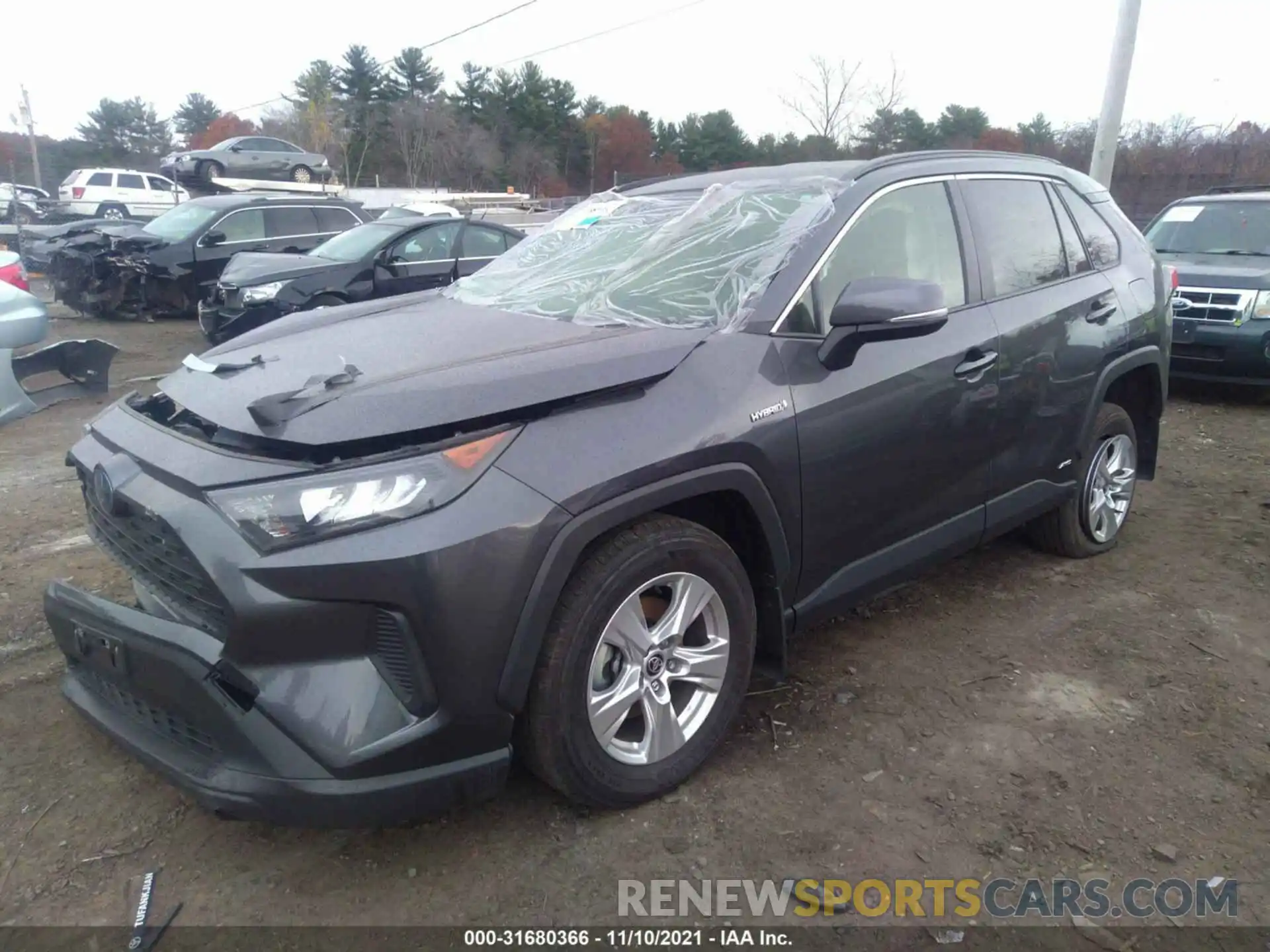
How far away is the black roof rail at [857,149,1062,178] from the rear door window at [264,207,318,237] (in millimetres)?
11107

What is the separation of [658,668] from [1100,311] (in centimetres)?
271

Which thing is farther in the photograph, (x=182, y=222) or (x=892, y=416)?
(x=182, y=222)

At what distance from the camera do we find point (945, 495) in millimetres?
3350

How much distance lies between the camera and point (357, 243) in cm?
1020

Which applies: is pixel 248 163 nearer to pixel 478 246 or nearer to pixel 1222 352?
pixel 478 246

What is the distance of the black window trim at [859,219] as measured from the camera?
286cm

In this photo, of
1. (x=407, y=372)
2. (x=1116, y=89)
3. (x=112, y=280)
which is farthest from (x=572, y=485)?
(x=112, y=280)

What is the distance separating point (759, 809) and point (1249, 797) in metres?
1.45

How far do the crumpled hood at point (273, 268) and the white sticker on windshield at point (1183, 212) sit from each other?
8.28 meters

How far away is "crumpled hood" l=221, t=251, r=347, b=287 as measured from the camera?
945 centimetres

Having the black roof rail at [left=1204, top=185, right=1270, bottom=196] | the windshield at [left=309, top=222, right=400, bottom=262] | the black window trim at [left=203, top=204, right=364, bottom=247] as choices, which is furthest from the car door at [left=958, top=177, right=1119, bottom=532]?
the black window trim at [left=203, top=204, right=364, bottom=247]

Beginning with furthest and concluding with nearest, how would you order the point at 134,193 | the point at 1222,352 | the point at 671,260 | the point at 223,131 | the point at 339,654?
the point at 223,131
the point at 134,193
the point at 1222,352
the point at 671,260
the point at 339,654

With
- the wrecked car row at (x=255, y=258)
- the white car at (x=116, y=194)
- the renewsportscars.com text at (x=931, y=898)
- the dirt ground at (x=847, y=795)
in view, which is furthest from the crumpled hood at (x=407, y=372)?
the white car at (x=116, y=194)

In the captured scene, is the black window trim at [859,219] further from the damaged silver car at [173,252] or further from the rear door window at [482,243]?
the damaged silver car at [173,252]
